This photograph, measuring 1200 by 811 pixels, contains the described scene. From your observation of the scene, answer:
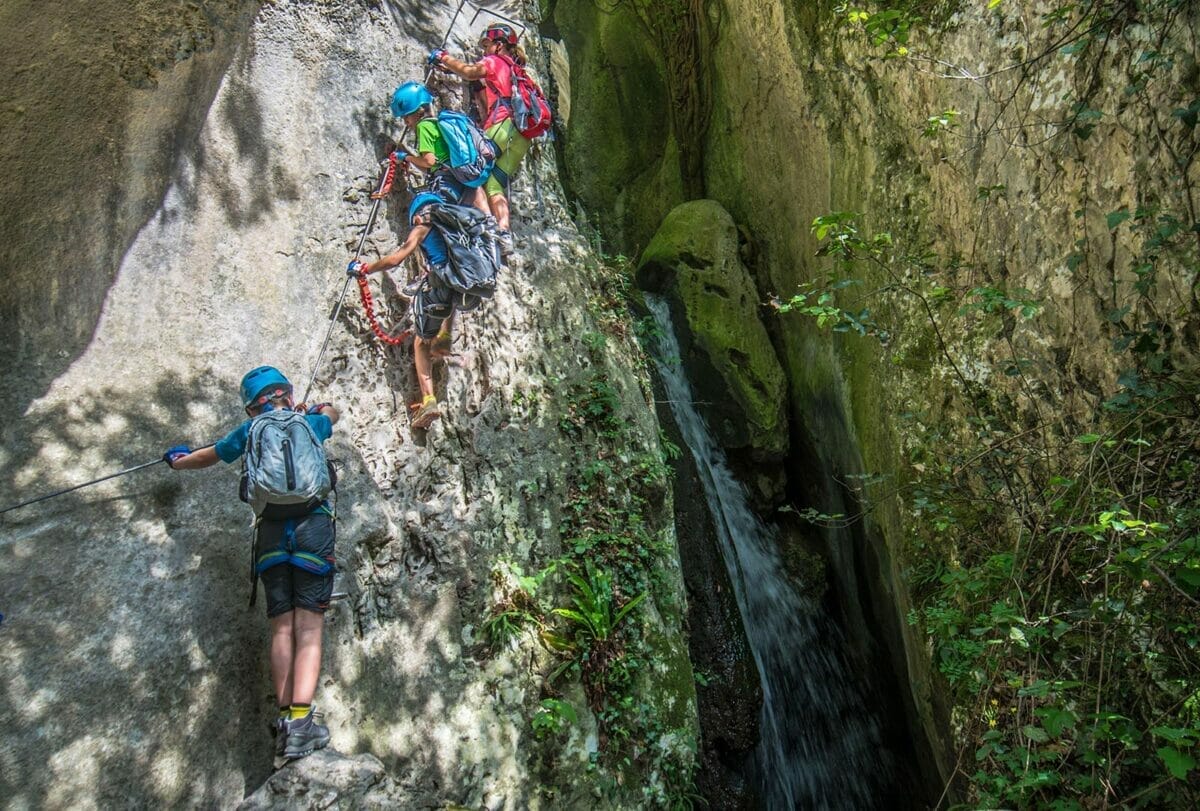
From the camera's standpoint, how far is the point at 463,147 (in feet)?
19.6

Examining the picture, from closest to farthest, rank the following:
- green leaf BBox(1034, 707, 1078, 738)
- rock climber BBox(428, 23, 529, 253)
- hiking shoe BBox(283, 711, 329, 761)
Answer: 1. green leaf BBox(1034, 707, 1078, 738)
2. hiking shoe BBox(283, 711, 329, 761)
3. rock climber BBox(428, 23, 529, 253)

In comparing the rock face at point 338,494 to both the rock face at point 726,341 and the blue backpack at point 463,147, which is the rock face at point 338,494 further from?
the rock face at point 726,341

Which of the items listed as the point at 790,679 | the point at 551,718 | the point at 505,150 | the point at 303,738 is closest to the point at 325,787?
the point at 303,738

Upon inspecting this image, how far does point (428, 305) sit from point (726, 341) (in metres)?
4.85

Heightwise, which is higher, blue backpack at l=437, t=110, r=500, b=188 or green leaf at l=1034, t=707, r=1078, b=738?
blue backpack at l=437, t=110, r=500, b=188

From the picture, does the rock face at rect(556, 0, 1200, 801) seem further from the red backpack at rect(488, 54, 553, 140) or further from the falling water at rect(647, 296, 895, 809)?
the red backpack at rect(488, 54, 553, 140)

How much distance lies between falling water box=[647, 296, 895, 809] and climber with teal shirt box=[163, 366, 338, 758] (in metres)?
4.50

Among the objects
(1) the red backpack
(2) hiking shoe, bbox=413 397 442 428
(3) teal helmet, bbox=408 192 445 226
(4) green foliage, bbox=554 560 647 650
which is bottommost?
(4) green foliage, bbox=554 560 647 650


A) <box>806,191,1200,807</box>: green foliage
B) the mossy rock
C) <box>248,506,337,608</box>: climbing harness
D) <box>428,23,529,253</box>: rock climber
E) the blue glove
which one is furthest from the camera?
the mossy rock

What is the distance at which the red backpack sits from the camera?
6.62 m

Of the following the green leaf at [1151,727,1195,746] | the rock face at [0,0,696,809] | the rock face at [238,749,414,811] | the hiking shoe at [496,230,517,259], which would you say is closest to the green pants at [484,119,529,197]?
the hiking shoe at [496,230,517,259]

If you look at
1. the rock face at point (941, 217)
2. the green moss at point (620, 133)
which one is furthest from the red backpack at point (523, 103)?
the green moss at point (620, 133)

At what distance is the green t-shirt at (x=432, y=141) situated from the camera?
5.98 meters

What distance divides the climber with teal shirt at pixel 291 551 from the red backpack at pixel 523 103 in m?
3.42
